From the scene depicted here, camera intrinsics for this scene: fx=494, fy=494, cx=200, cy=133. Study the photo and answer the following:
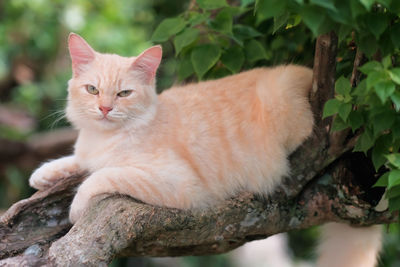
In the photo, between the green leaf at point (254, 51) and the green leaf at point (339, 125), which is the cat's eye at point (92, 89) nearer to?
the green leaf at point (254, 51)

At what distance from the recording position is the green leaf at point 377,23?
187cm

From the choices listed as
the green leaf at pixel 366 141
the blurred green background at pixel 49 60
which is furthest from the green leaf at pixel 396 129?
the blurred green background at pixel 49 60

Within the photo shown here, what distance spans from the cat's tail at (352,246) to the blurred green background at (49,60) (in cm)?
Answer: 247

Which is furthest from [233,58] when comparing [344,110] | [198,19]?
[344,110]

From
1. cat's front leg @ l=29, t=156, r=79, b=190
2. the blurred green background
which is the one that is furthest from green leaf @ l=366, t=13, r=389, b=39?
the blurred green background

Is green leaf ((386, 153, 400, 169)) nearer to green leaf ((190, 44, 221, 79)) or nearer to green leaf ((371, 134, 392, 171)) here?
green leaf ((371, 134, 392, 171))

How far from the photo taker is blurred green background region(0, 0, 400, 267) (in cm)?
590

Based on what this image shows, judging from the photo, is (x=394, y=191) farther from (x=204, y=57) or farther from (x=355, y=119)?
(x=204, y=57)

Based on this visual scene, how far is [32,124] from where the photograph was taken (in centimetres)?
655

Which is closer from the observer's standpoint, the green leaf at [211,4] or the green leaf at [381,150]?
the green leaf at [381,150]

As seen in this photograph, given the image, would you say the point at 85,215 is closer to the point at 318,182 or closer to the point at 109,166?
the point at 109,166

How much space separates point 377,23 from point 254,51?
4.16 feet

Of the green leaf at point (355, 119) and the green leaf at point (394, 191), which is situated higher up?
the green leaf at point (355, 119)

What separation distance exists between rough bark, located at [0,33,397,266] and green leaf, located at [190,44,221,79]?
62cm
